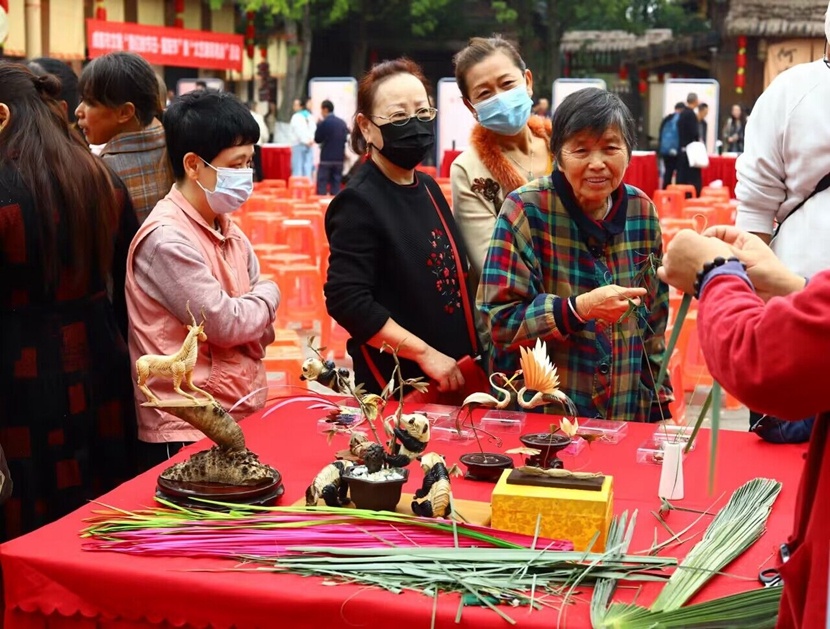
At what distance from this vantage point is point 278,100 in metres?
27.2

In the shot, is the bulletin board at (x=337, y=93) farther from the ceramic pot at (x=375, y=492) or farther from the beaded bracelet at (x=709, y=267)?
the beaded bracelet at (x=709, y=267)

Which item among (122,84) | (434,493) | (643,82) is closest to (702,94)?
(643,82)

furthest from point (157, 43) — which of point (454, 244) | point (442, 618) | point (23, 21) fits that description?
point (442, 618)

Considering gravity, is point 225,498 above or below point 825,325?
below

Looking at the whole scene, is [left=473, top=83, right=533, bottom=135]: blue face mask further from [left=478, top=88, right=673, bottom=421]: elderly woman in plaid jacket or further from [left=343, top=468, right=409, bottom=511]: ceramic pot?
[left=343, top=468, right=409, bottom=511]: ceramic pot

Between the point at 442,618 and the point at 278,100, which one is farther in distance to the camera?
the point at 278,100

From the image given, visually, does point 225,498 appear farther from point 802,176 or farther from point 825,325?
point 802,176

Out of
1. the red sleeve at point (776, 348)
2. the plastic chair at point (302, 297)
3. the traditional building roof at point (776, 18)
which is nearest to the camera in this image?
the red sleeve at point (776, 348)

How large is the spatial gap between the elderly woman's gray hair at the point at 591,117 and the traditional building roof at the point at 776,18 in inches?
914

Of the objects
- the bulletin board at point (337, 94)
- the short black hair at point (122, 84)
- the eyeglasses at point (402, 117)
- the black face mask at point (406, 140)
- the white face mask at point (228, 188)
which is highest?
the bulletin board at point (337, 94)

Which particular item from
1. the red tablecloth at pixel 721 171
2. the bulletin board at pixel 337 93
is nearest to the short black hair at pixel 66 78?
the red tablecloth at pixel 721 171

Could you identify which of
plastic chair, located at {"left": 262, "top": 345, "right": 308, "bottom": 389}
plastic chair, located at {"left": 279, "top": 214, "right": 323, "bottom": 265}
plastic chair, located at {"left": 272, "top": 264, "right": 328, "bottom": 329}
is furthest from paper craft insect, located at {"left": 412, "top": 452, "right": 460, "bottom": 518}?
plastic chair, located at {"left": 279, "top": 214, "right": 323, "bottom": 265}

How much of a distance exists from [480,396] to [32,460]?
1085 mm

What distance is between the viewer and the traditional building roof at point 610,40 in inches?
1064
